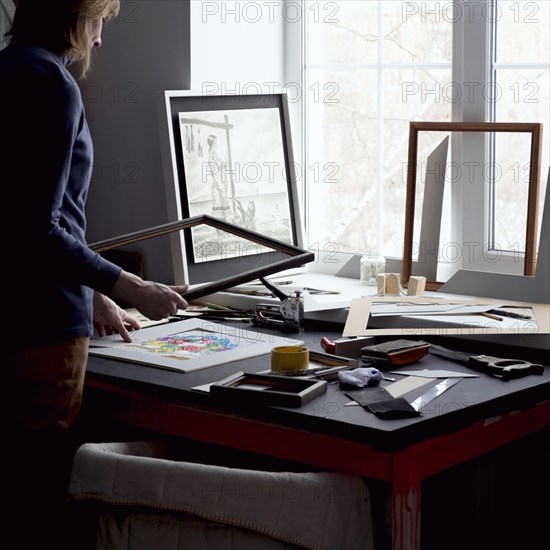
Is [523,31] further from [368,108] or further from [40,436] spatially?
[40,436]

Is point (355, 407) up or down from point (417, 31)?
down

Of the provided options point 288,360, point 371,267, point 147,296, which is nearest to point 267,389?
point 288,360

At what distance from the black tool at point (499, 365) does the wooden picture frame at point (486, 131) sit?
52 centimetres

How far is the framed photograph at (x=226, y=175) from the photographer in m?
2.66

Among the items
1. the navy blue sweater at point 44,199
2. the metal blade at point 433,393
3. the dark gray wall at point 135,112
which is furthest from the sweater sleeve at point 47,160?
the dark gray wall at point 135,112

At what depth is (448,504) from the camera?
2.13m

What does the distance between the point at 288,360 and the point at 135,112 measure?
4.09ft

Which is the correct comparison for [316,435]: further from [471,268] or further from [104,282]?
[471,268]

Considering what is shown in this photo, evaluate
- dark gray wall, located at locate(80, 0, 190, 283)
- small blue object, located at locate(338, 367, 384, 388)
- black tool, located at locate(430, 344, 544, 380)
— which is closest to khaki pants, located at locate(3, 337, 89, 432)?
small blue object, located at locate(338, 367, 384, 388)

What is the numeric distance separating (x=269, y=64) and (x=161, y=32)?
35cm

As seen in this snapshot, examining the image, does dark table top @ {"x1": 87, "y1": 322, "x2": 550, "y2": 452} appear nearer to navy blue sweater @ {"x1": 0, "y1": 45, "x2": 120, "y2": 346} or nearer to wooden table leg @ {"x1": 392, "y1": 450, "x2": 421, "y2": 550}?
wooden table leg @ {"x1": 392, "y1": 450, "x2": 421, "y2": 550}

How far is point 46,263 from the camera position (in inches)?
71.6

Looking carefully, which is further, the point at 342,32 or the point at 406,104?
the point at 342,32

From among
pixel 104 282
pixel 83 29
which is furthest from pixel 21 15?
pixel 104 282
